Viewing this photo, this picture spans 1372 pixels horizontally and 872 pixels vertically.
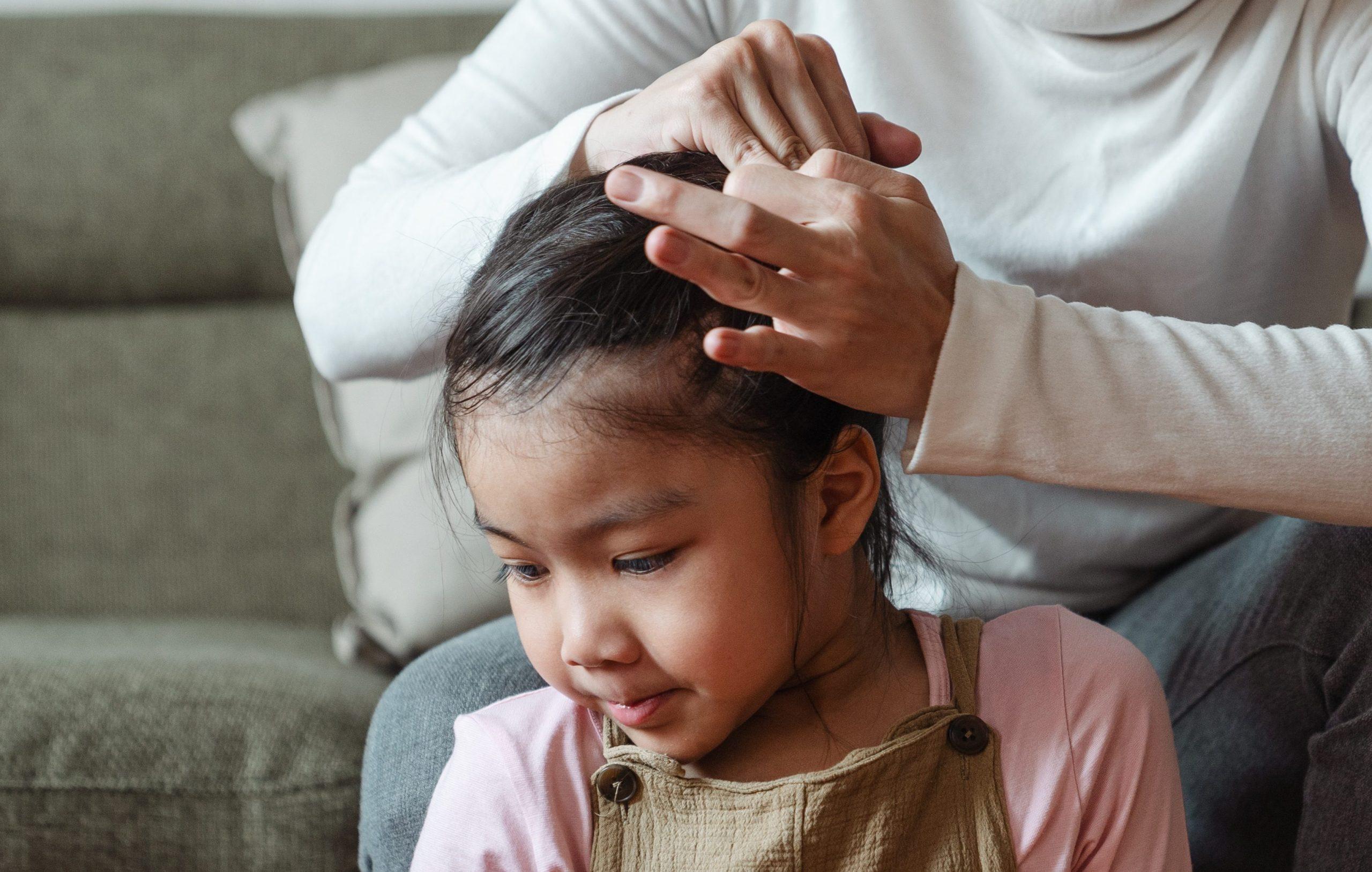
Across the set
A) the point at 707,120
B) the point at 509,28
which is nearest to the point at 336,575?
the point at 509,28

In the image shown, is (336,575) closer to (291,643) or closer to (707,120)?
(291,643)

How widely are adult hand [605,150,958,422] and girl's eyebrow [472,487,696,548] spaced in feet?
0.29

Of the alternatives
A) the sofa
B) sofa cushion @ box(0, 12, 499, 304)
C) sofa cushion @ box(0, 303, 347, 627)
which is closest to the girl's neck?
the sofa

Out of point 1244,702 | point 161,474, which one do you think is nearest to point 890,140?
point 1244,702

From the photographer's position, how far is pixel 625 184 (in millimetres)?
525

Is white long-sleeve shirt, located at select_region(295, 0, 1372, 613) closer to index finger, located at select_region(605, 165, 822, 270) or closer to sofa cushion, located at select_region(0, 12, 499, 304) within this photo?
index finger, located at select_region(605, 165, 822, 270)

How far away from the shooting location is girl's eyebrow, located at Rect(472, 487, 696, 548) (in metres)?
0.60

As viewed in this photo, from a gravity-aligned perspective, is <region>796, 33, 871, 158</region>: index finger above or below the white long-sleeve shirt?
above

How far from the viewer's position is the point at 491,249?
712 mm

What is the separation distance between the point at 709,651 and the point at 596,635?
0.06 metres

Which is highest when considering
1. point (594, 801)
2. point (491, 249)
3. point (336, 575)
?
point (491, 249)

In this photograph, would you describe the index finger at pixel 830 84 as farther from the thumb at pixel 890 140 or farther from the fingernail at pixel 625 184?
the fingernail at pixel 625 184

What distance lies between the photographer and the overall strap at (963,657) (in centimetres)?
69

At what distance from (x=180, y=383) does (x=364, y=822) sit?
0.79 meters
